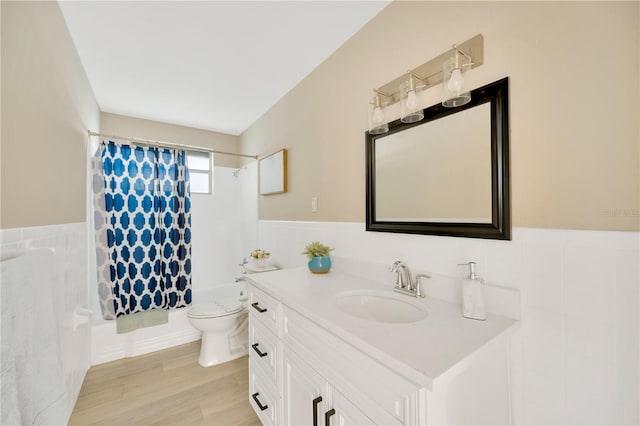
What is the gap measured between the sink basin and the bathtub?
160 centimetres

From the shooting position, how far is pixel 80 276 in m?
1.83

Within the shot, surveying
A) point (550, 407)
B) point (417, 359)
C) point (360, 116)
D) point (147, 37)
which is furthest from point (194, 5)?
point (550, 407)

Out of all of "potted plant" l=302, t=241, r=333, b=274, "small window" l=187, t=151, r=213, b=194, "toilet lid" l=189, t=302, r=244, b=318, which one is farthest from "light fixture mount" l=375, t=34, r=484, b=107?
"small window" l=187, t=151, r=213, b=194

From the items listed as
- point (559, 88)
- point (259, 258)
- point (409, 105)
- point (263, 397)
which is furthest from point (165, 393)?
point (559, 88)

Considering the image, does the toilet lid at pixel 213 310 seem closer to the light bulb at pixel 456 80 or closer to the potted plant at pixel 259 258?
the potted plant at pixel 259 258

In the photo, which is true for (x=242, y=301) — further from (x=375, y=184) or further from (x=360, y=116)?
(x=360, y=116)

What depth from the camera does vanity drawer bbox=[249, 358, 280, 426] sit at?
124cm

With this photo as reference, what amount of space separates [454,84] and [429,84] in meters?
0.18

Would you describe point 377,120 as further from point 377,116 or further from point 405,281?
point 405,281

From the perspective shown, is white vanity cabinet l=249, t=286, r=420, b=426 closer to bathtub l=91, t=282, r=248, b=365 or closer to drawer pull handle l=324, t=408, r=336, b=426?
drawer pull handle l=324, t=408, r=336, b=426

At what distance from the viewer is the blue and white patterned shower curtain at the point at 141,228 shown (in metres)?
2.21

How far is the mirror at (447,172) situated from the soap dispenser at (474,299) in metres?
0.18

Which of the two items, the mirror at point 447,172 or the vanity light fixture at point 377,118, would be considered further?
the vanity light fixture at point 377,118

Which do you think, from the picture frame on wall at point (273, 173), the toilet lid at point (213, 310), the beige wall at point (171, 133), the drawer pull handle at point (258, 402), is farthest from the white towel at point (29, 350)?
the beige wall at point (171, 133)
